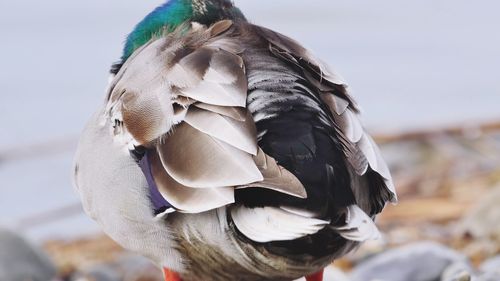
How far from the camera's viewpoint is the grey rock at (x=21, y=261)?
6.81 m

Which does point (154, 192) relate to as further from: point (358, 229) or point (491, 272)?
point (491, 272)

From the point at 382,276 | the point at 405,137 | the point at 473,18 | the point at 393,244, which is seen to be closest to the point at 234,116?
the point at 382,276

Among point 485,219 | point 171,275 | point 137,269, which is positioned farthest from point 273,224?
point 137,269

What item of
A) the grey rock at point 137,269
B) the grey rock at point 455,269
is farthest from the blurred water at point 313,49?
the grey rock at point 455,269

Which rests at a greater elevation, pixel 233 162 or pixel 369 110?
pixel 233 162

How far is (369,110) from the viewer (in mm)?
10695

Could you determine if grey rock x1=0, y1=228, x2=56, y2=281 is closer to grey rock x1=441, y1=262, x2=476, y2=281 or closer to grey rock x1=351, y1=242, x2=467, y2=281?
grey rock x1=351, y1=242, x2=467, y2=281

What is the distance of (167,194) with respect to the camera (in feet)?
13.7

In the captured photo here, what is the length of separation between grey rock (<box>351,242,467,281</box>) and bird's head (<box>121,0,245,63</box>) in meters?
1.48

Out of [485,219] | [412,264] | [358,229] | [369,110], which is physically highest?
[358,229]

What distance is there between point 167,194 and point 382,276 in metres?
2.21

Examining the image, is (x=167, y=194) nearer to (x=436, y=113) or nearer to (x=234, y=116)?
(x=234, y=116)

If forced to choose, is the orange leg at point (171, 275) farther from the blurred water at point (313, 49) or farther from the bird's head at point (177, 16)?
the blurred water at point (313, 49)

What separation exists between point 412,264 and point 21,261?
210 centimetres
